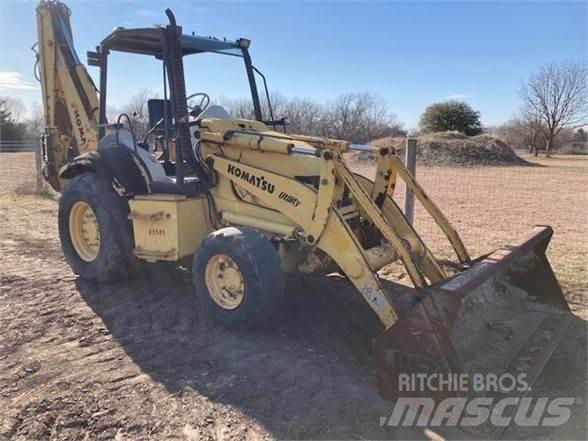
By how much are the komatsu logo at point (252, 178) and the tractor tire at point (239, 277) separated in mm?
472

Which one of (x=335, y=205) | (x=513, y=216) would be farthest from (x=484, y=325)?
(x=513, y=216)

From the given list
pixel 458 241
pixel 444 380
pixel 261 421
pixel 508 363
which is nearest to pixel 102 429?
pixel 261 421

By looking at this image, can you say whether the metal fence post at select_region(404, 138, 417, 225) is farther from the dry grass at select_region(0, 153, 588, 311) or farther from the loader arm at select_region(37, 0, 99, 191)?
the loader arm at select_region(37, 0, 99, 191)

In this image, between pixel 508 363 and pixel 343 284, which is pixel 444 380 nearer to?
pixel 508 363

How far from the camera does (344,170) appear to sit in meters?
4.10

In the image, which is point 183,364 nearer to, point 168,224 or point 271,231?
point 271,231

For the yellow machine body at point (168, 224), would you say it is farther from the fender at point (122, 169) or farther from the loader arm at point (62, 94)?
the loader arm at point (62, 94)

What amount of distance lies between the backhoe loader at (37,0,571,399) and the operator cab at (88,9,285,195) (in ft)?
0.05

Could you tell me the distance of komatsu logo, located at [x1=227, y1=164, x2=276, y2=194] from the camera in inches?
180

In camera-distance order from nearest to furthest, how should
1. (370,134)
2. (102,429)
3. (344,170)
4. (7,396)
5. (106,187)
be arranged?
(102,429) → (7,396) → (344,170) → (106,187) → (370,134)

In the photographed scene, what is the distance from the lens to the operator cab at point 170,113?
493 centimetres

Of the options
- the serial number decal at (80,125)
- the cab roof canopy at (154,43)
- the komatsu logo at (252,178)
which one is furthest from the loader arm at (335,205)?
the serial number decal at (80,125)

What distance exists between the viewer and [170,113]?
5.10 metres

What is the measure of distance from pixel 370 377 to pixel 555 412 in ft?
3.92
